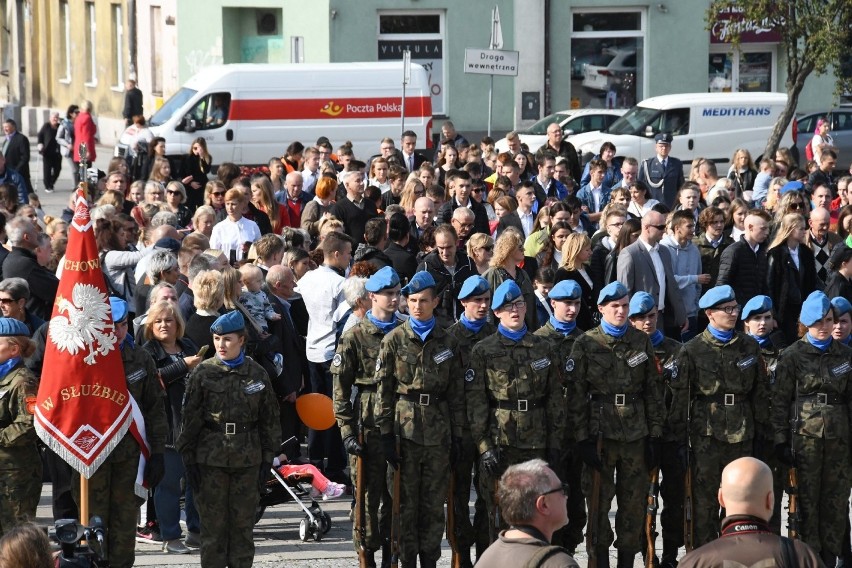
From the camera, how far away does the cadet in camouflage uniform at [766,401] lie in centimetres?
966

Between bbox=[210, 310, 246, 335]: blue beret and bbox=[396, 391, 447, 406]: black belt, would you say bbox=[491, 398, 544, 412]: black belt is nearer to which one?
bbox=[396, 391, 447, 406]: black belt

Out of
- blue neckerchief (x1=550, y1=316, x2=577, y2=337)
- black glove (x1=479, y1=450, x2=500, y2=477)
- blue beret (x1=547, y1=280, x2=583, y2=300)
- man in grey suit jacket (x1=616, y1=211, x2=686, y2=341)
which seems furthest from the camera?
man in grey suit jacket (x1=616, y1=211, x2=686, y2=341)

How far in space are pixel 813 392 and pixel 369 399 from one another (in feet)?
9.50

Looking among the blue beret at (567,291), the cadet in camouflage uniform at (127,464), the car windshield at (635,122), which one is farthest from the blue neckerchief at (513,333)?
the car windshield at (635,122)

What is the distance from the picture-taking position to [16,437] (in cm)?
897

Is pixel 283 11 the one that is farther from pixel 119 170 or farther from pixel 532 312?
pixel 532 312

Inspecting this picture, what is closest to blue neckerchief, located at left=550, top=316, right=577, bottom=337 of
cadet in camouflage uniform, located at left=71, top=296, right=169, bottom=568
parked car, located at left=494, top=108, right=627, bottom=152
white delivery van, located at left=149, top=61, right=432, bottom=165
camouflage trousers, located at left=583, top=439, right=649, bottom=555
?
camouflage trousers, located at left=583, top=439, right=649, bottom=555

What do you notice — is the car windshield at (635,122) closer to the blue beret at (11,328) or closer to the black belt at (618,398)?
the black belt at (618,398)

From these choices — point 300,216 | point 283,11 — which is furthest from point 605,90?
point 300,216

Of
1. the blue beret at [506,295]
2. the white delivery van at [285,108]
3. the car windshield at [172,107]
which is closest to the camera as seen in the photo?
the blue beret at [506,295]

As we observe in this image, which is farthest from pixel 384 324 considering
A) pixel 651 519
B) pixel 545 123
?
pixel 545 123

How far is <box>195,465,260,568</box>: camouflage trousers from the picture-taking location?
902 cm

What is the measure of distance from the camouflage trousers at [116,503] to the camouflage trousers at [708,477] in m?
3.57

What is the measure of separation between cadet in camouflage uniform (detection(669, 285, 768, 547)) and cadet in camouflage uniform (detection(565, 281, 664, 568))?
23 centimetres
